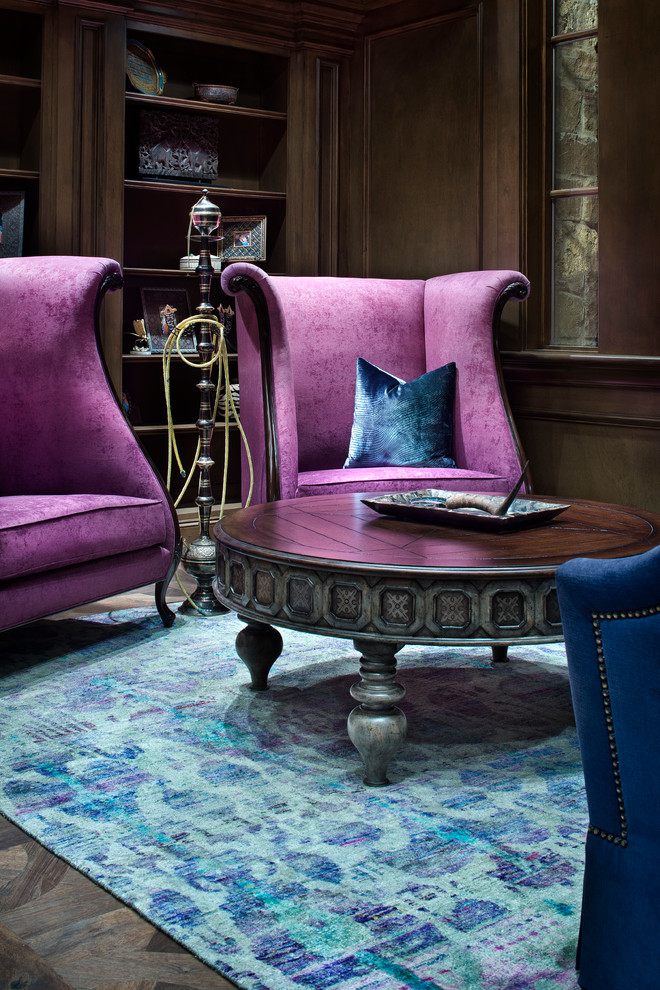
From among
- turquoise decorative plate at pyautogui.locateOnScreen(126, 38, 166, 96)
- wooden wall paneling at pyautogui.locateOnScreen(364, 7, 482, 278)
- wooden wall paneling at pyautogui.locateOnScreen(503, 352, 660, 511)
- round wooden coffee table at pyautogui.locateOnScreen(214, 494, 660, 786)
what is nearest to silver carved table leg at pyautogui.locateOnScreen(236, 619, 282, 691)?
round wooden coffee table at pyautogui.locateOnScreen(214, 494, 660, 786)

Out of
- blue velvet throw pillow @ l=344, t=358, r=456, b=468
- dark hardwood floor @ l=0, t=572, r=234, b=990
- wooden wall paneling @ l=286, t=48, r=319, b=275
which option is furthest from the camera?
wooden wall paneling @ l=286, t=48, r=319, b=275

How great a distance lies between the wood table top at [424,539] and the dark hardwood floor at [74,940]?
722mm

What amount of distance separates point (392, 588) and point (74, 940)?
819 millimetres

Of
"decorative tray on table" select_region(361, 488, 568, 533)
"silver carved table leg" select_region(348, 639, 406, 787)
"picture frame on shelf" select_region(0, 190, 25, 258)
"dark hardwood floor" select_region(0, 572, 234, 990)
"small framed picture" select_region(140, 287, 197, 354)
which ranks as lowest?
"dark hardwood floor" select_region(0, 572, 234, 990)

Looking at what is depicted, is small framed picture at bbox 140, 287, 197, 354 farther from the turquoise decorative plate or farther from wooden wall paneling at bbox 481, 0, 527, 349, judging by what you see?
wooden wall paneling at bbox 481, 0, 527, 349

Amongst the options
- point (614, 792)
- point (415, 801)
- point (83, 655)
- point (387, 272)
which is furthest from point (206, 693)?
point (387, 272)

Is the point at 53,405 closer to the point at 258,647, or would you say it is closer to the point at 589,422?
the point at 258,647

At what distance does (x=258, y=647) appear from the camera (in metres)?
2.60

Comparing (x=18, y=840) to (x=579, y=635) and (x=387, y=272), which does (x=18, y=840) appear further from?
(x=387, y=272)

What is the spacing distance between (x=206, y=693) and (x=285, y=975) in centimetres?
127

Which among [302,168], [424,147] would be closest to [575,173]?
[424,147]

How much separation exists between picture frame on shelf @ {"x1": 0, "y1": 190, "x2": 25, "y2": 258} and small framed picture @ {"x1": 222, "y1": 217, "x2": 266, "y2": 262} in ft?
3.29

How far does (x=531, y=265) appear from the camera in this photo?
4.28 metres

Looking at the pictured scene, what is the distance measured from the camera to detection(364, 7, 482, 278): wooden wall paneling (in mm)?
4484
